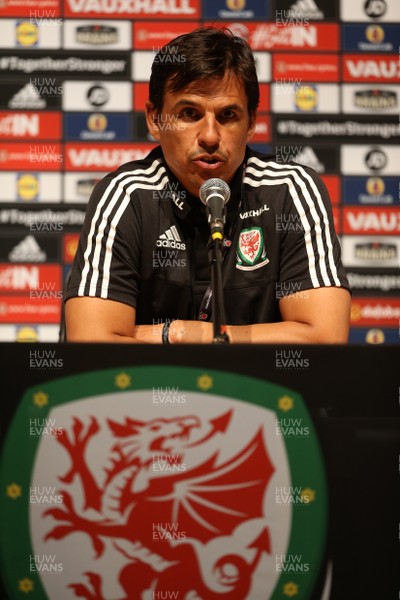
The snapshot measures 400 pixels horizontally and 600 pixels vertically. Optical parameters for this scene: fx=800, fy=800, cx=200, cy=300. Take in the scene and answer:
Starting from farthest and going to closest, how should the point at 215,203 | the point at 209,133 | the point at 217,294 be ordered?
the point at 209,133 < the point at 215,203 < the point at 217,294

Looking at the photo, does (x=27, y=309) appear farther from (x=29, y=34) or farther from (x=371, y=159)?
(x=371, y=159)

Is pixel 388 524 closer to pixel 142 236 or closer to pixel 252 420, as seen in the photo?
pixel 252 420

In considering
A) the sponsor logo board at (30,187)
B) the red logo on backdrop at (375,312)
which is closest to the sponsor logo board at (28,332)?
the sponsor logo board at (30,187)

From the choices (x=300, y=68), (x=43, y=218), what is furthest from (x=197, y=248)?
(x=300, y=68)

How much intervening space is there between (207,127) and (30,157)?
65.5 inches

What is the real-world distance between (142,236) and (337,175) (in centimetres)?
172

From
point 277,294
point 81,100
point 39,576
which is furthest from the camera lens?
point 81,100

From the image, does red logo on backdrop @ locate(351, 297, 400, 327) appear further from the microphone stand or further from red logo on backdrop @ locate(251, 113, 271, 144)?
the microphone stand

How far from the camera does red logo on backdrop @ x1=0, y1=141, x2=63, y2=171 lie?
342 cm

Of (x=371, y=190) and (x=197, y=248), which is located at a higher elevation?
(x=371, y=190)

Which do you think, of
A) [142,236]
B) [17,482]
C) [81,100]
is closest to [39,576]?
[17,482]

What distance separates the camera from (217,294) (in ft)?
4.44

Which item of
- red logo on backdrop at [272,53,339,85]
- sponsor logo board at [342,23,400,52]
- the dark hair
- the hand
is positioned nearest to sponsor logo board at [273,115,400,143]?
red logo on backdrop at [272,53,339,85]

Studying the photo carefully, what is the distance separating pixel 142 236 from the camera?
2.00 m
